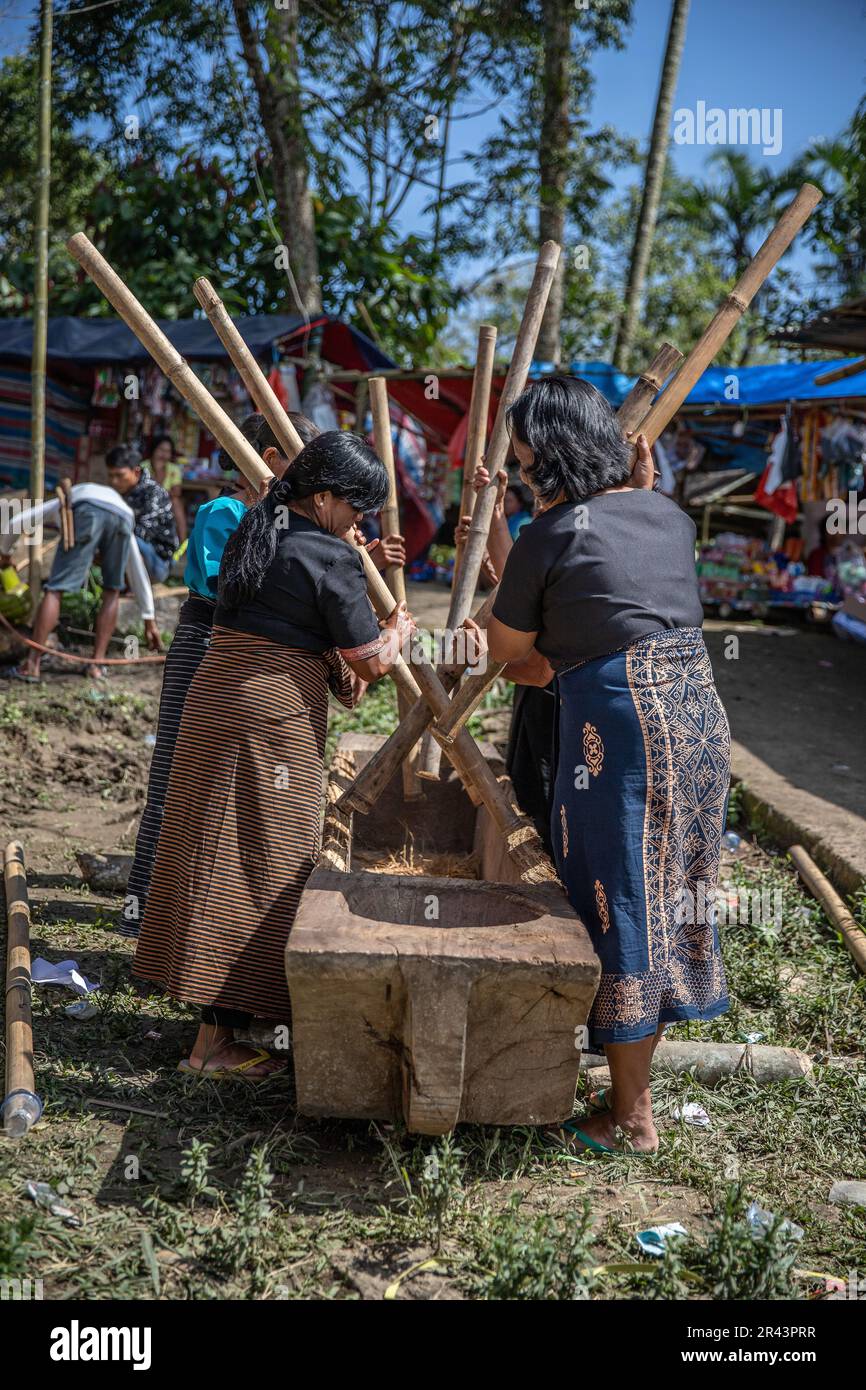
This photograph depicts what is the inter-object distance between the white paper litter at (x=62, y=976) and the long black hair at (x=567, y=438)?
79.5 inches

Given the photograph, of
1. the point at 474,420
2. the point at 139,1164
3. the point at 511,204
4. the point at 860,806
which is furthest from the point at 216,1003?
the point at 511,204

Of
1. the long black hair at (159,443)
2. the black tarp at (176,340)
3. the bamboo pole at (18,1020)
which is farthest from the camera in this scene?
the long black hair at (159,443)

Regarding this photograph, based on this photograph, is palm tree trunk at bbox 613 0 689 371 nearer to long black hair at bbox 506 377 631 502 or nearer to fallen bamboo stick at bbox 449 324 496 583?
fallen bamboo stick at bbox 449 324 496 583

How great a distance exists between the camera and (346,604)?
2.87m

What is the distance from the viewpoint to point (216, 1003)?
2869 mm

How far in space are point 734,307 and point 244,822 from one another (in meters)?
1.96

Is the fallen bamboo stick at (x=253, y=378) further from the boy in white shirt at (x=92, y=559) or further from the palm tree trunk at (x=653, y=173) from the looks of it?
the palm tree trunk at (x=653, y=173)

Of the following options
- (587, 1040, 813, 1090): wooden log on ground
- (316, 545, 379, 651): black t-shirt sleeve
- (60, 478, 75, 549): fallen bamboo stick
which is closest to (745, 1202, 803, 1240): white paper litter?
(587, 1040, 813, 1090): wooden log on ground

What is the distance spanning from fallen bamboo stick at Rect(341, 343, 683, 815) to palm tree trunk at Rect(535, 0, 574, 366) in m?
7.71

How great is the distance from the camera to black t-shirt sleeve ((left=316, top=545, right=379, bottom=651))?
2.86 m

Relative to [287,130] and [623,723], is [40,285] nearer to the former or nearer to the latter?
[287,130]

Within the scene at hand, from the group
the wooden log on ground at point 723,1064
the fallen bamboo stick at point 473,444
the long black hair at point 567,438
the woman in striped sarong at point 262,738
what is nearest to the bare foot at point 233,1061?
the woman in striped sarong at point 262,738

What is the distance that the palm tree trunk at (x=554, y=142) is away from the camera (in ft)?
35.7
